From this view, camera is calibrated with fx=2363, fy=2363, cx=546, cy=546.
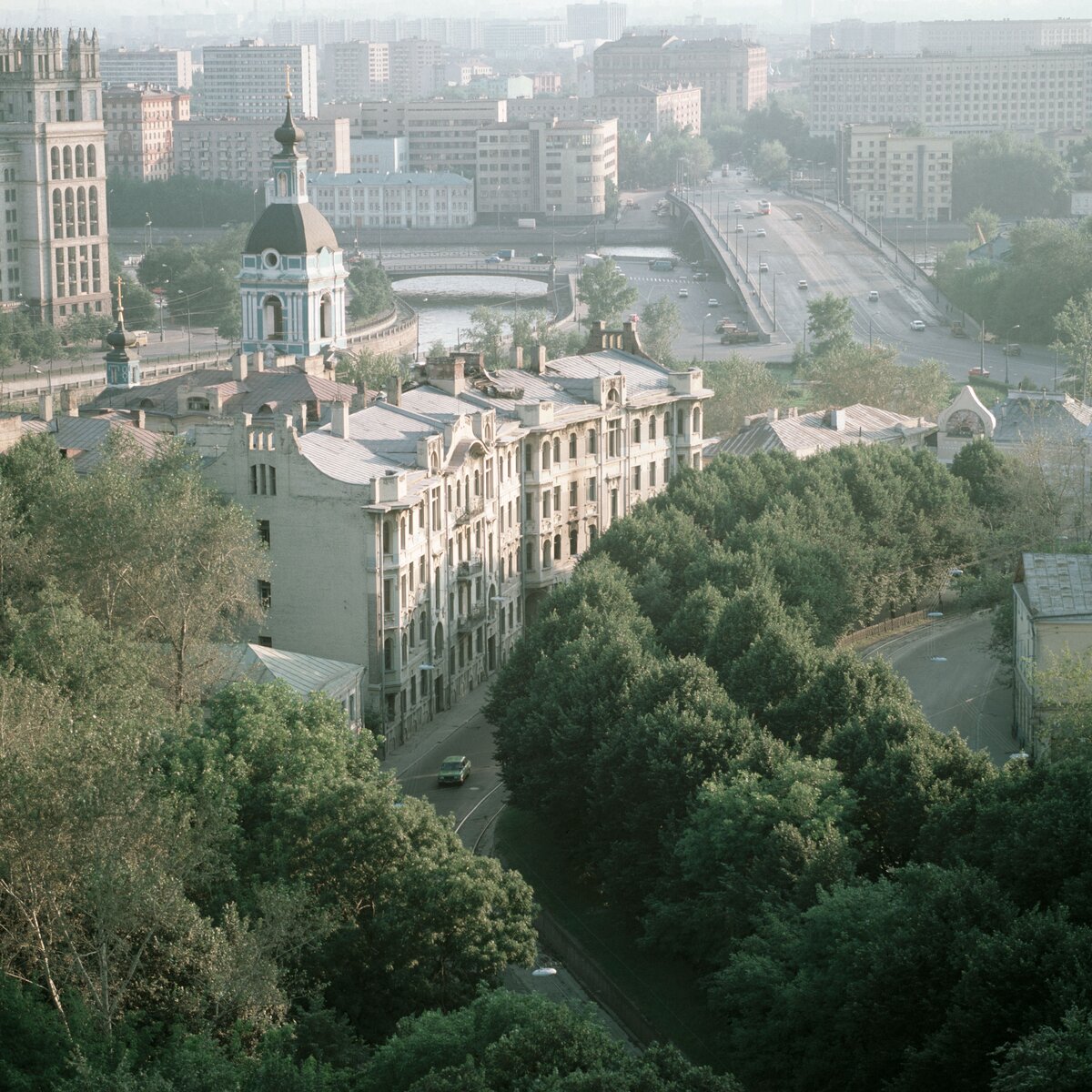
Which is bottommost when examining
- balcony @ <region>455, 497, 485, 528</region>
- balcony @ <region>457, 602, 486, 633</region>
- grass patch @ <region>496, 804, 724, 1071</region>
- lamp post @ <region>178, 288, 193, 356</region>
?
grass patch @ <region>496, 804, 724, 1071</region>

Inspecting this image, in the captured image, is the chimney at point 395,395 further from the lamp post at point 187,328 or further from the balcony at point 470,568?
the lamp post at point 187,328

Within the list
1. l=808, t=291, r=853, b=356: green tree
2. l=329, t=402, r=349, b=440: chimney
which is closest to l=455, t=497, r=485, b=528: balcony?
l=329, t=402, r=349, b=440: chimney

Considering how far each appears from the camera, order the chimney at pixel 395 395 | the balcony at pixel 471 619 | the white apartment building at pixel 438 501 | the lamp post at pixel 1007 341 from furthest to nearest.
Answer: the lamp post at pixel 1007 341 → the chimney at pixel 395 395 → the balcony at pixel 471 619 → the white apartment building at pixel 438 501

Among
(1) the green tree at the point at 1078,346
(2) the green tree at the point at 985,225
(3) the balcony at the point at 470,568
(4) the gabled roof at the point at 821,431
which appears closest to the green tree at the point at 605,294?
(1) the green tree at the point at 1078,346

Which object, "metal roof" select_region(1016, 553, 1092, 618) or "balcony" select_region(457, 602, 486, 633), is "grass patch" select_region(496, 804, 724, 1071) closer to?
"balcony" select_region(457, 602, 486, 633)

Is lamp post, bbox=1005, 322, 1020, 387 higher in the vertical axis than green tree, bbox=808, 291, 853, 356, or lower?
lower

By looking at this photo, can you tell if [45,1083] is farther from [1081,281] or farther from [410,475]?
[1081,281]

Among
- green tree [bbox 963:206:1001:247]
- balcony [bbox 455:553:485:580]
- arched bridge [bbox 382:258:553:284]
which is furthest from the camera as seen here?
green tree [bbox 963:206:1001:247]
